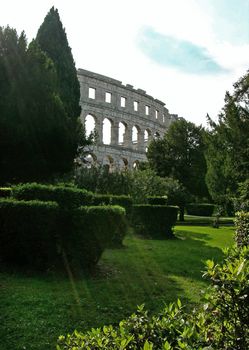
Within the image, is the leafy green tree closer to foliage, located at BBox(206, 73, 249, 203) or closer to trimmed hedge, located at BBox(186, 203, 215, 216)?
trimmed hedge, located at BBox(186, 203, 215, 216)

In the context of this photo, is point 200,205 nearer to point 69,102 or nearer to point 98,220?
point 69,102

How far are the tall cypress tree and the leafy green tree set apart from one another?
21663 millimetres

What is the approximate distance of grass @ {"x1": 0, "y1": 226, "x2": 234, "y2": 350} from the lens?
17.5 ft

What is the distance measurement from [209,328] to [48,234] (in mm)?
6316

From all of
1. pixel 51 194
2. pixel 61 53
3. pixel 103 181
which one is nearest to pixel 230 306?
pixel 51 194

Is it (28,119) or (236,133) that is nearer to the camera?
(28,119)

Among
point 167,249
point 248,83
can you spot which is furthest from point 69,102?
point 167,249

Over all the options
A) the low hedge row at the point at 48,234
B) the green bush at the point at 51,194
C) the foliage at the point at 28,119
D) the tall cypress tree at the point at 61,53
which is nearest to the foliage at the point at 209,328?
the low hedge row at the point at 48,234

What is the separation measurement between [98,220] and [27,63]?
1240 centimetres

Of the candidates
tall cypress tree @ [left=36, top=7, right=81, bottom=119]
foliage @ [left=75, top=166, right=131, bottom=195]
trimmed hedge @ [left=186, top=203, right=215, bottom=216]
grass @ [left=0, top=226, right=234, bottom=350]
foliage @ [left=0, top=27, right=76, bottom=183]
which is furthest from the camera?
trimmed hedge @ [left=186, top=203, right=215, bottom=216]

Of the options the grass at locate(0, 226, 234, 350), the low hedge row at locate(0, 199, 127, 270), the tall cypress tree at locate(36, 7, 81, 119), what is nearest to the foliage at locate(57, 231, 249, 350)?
the grass at locate(0, 226, 234, 350)

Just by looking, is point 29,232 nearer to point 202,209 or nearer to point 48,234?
point 48,234

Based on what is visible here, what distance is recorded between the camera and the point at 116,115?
5144 cm

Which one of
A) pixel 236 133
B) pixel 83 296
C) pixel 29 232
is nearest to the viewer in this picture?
pixel 83 296
